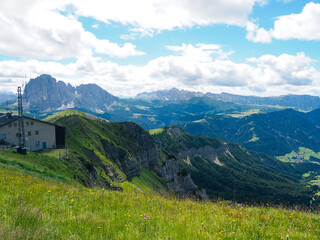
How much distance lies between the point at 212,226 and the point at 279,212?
16.7ft

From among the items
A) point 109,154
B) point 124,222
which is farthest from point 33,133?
point 124,222

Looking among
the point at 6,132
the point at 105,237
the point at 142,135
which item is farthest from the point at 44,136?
the point at 142,135

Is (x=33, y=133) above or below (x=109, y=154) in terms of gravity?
above

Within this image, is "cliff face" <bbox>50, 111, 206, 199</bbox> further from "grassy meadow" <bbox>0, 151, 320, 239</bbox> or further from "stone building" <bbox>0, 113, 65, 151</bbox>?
"grassy meadow" <bbox>0, 151, 320, 239</bbox>

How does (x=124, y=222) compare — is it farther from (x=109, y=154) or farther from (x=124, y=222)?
(x=109, y=154)

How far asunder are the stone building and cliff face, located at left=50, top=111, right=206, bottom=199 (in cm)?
370

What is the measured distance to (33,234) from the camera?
185 inches

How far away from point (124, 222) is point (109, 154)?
8141cm

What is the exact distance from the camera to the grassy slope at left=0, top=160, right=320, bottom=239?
5.56 meters

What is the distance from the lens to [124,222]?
23.0ft

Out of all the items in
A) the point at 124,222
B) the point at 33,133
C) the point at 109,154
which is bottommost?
the point at 109,154

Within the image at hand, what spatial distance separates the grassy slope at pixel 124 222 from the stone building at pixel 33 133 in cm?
4798

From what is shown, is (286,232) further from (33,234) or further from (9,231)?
(9,231)

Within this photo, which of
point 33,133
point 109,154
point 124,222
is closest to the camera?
point 124,222
